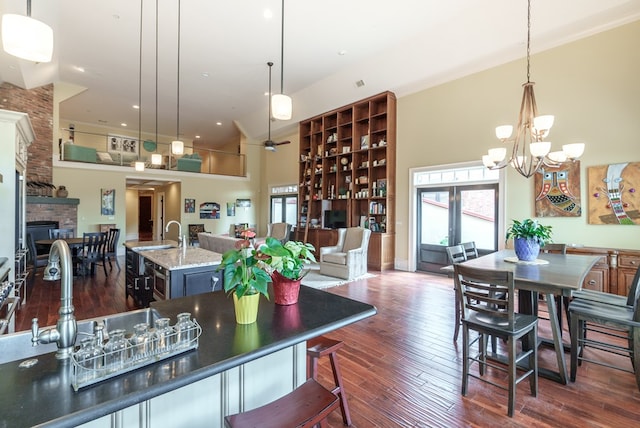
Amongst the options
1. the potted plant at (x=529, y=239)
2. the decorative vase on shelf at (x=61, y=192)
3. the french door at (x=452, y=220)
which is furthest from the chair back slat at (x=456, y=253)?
the decorative vase on shelf at (x=61, y=192)

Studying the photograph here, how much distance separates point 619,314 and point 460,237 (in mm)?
3973

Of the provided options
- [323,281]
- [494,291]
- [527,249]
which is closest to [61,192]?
[323,281]

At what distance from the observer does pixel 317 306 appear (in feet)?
5.15

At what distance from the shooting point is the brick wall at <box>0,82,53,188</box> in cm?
757

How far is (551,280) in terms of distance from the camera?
2.34 m

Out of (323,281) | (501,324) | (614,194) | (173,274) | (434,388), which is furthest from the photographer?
(323,281)

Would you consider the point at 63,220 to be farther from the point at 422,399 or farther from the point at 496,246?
the point at 496,246

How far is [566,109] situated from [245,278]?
19.7ft

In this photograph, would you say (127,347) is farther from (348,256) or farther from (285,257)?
(348,256)

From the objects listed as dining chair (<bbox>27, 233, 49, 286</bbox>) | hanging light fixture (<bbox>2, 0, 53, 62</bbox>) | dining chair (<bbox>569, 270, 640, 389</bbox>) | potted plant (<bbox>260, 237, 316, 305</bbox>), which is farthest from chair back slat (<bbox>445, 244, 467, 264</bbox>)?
dining chair (<bbox>27, 233, 49, 286</bbox>)

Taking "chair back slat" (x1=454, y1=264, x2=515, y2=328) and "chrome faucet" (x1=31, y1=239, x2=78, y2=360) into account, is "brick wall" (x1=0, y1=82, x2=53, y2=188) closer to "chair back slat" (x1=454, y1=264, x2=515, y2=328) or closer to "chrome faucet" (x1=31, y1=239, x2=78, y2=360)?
"chrome faucet" (x1=31, y1=239, x2=78, y2=360)

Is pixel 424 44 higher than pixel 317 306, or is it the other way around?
pixel 424 44

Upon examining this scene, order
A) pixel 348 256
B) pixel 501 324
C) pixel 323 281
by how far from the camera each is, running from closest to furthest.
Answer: pixel 501 324
pixel 323 281
pixel 348 256

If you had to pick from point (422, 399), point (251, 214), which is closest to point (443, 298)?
point (422, 399)
